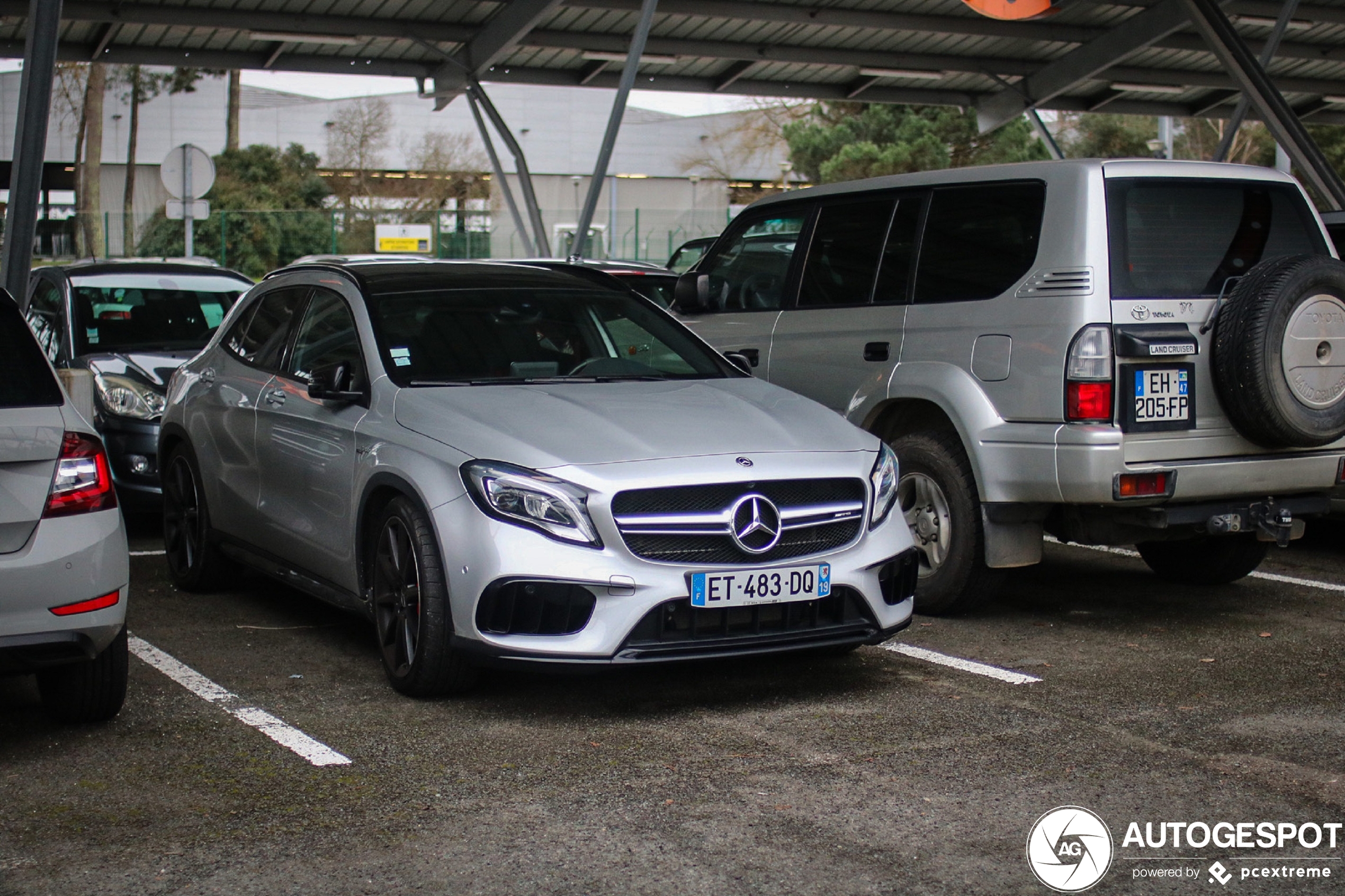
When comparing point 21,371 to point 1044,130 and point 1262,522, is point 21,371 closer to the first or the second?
point 1262,522

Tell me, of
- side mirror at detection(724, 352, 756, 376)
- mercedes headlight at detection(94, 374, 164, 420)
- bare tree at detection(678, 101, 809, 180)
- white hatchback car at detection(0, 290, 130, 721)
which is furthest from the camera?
bare tree at detection(678, 101, 809, 180)

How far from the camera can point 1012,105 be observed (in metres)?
22.3

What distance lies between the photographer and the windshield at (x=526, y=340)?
20.3ft

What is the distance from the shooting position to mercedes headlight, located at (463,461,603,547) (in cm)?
514

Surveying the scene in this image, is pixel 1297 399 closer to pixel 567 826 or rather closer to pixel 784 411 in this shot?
pixel 784 411

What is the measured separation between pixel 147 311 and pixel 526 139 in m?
48.1

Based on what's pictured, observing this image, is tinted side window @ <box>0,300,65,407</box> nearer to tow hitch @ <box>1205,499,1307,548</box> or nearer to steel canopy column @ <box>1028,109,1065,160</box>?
tow hitch @ <box>1205,499,1307,548</box>

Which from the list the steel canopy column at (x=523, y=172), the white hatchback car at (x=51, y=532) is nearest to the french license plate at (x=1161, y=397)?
the white hatchback car at (x=51, y=532)

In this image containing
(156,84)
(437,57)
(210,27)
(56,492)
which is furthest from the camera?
(156,84)

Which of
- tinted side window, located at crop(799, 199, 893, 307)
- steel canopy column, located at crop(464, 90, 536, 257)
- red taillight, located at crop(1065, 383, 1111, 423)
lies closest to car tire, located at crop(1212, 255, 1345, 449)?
red taillight, located at crop(1065, 383, 1111, 423)

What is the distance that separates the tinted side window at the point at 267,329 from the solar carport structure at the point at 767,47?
8754 mm

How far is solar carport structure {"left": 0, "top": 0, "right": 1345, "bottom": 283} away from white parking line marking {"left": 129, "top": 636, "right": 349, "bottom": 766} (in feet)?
34.5

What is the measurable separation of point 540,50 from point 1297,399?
14667mm

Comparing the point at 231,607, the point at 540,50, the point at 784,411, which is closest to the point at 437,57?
the point at 540,50
